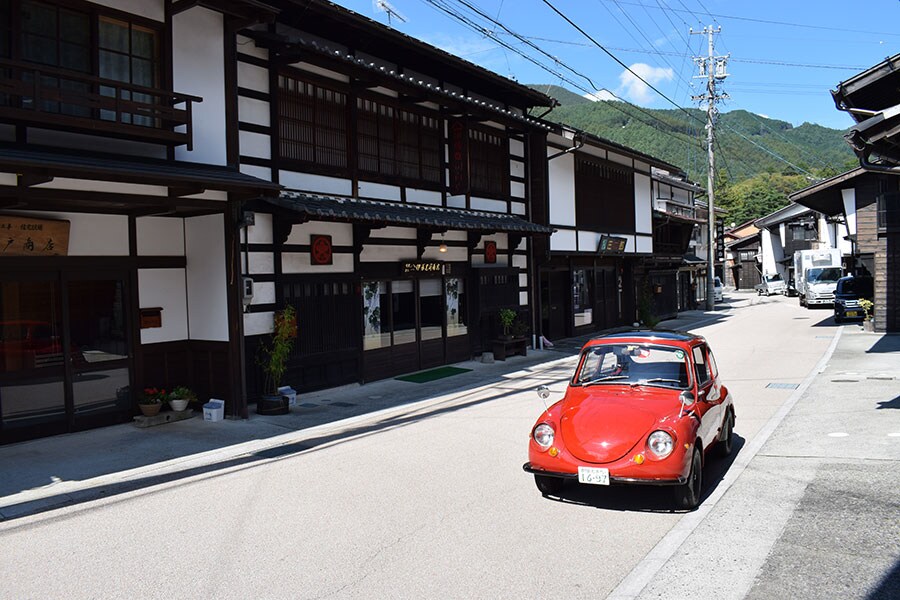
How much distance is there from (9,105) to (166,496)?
5.40 meters

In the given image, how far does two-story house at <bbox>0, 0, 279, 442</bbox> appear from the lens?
9039mm

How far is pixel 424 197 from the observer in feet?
55.6

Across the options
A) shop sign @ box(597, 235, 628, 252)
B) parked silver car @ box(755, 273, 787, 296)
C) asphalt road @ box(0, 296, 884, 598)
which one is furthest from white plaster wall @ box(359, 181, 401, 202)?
parked silver car @ box(755, 273, 787, 296)

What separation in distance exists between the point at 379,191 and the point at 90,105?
7.20 m

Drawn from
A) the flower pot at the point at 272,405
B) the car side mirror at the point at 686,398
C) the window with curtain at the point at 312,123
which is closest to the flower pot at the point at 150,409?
the flower pot at the point at 272,405

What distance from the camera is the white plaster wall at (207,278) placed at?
38.4ft

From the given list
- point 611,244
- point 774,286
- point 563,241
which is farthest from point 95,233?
point 774,286

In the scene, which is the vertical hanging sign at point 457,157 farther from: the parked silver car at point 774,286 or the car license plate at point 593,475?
the parked silver car at point 774,286

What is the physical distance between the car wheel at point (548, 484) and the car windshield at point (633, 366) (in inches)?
52.5

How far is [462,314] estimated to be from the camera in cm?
1883

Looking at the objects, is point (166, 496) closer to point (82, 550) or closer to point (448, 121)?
point (82, 550)

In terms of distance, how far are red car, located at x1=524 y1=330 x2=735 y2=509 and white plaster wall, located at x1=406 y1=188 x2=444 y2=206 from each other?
8.99 m

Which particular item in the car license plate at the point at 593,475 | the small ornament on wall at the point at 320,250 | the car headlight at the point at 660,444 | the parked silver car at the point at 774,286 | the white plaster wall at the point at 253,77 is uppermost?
the white plaster wall at the point at 253,77

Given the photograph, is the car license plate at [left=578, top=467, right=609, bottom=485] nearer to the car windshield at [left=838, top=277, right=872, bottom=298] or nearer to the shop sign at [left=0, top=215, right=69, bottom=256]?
the shop sign at [left=0, top=215, right=69, bottom=256]
